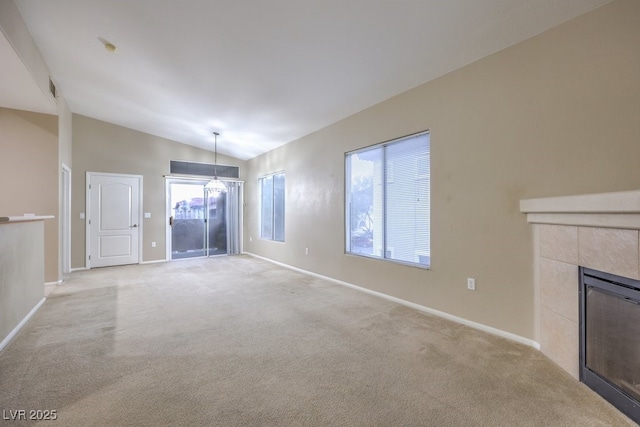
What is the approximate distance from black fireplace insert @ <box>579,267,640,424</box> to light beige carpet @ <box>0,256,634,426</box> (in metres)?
0.11

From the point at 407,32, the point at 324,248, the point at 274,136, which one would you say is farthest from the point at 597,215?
the point at 274,136

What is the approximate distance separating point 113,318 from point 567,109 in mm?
4910

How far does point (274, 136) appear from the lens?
5953 millimetres

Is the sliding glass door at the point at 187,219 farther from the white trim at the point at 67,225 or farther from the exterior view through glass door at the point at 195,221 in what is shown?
the white trim at the point at 67,225

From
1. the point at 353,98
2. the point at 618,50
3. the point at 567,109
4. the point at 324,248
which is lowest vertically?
the point at 324,248

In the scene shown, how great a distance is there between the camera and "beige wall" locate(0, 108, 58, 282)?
4258 millimetres

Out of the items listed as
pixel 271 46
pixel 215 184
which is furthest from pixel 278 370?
pixel 215 184

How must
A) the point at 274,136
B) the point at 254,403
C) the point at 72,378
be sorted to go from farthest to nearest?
the point at 274,136
the point at 72,378
the point at 254,403

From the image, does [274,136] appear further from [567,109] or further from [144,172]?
[567,109]

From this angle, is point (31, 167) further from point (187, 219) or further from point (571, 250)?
point (571, 250)

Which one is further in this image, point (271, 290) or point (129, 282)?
point (129, 282)

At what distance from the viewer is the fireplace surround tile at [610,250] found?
5.60 ft

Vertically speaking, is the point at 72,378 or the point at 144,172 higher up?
the point at 144,172

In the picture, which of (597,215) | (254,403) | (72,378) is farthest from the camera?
(72,378)
